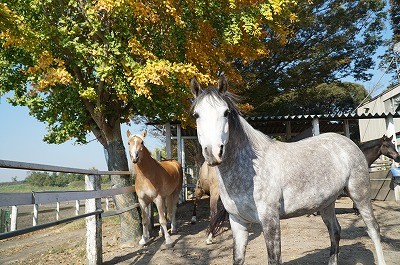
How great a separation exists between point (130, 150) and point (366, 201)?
4.47 metres

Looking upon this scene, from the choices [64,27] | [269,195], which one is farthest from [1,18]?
[269,195]

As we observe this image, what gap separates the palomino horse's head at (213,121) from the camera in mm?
2678

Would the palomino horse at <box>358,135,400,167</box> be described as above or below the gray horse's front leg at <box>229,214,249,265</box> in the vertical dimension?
above

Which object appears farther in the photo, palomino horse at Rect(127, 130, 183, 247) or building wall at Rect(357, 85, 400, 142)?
building wall at Rect(357, 85, 400, 142)

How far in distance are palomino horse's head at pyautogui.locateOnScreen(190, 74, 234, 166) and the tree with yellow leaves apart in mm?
3115

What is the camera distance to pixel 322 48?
1719cm

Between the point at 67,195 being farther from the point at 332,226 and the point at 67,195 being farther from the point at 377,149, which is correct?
the point at 377,149

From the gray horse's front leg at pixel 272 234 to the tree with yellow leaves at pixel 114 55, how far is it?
149 inches

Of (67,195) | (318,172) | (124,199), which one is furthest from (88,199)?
(318,172)

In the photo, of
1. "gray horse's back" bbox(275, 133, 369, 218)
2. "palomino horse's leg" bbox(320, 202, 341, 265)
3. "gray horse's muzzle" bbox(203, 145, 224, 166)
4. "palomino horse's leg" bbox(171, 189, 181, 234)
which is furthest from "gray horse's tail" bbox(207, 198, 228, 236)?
"gray horse's muzzle" bbox(203, 145, 224, 166)

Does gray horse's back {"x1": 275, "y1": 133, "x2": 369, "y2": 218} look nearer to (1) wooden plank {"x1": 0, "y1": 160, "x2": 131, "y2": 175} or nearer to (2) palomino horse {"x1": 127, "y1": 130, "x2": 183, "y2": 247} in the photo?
(1) wooden plank {"x1": 0, "y1": 160, "x2": 131, "y2": 175}

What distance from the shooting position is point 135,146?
6648 mm

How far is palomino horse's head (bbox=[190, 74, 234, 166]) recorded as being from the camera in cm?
268

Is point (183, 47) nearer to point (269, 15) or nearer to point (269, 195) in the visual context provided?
point (269, 15)
